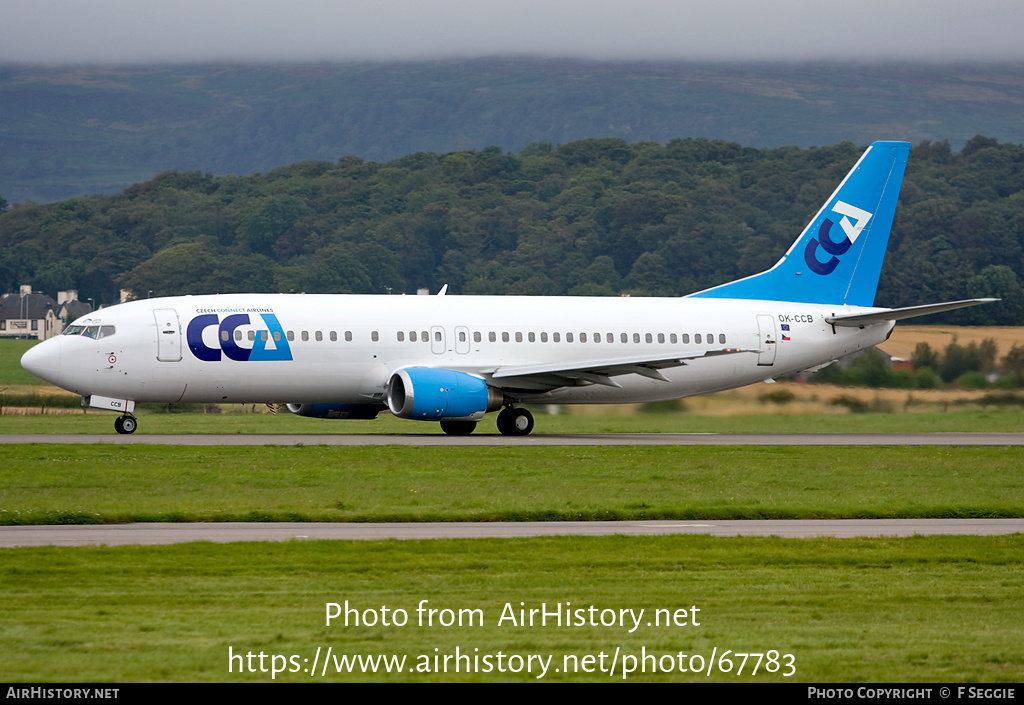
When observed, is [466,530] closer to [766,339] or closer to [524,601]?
[524,601]

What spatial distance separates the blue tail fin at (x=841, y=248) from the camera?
44438 mm

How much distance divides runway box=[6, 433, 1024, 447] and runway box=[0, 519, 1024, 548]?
12.6 metres

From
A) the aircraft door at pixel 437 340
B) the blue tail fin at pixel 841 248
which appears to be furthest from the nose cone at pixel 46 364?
the blue tail fin at pixel 841 248

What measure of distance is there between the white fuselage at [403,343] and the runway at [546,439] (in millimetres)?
1262

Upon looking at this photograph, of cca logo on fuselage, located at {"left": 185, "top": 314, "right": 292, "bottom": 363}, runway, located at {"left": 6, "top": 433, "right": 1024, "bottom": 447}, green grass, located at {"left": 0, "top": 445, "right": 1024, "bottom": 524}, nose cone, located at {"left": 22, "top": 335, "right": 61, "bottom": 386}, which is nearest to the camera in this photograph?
green grass, located at {"left": 0, "top": 445, "right": 1024, "bottom": 524}

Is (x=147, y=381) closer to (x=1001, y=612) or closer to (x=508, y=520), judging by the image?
(x=508, y=520)

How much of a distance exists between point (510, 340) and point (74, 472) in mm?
16326

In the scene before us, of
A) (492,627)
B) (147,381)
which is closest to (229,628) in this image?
(492,627)

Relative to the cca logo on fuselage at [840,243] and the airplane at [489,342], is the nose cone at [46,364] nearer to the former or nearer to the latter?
the airplane at [489,342]

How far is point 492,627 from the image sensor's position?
42.9 feet

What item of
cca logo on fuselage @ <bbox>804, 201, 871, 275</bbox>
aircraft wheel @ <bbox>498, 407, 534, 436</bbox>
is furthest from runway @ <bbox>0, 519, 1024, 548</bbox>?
cca logo on fuselage @ <bbox>804, 201, 871, 275</bbox>

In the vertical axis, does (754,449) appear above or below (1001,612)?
below

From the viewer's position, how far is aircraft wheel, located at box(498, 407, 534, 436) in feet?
129

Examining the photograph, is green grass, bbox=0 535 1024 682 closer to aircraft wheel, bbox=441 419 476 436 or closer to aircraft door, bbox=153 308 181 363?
aircraft door, bbox=153 308 181 363
